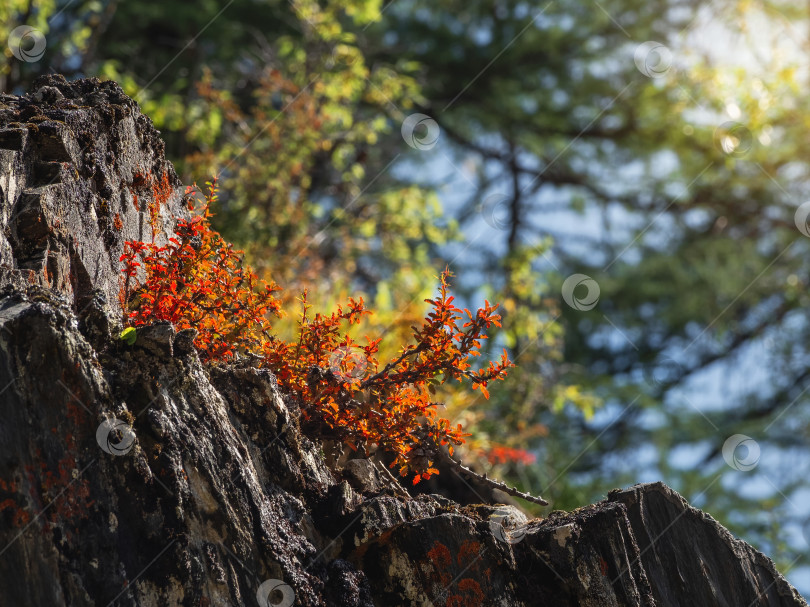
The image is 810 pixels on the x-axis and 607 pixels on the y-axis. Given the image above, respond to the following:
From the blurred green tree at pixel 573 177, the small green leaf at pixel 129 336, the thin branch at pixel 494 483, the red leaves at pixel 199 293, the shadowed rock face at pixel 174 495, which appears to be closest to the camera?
the shadowed rock face at pixel 174 495

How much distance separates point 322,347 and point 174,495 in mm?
992

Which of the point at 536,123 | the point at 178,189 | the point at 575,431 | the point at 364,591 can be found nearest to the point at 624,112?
the point at 536,123

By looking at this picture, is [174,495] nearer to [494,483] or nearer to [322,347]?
[322,347]

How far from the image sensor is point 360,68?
30.8ft

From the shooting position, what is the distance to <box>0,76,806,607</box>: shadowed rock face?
92.0 inches

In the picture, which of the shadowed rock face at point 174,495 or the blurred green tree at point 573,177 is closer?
the shadowed rock face at point 174,495

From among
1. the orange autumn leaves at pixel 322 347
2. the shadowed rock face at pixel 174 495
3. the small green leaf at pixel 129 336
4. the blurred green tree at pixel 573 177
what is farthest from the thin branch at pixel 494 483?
the blurred green tree at pixel 573 177

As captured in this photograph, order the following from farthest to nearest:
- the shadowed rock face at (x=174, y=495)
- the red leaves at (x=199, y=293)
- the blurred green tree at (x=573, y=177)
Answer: the blurred green tree at (x=573, y=177) < the red leaves at (x=199, y=293) < the shadowed rock face at (x=174, y=495)

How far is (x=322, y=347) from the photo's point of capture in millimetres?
3303

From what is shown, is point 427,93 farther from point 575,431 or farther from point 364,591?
point 364,591

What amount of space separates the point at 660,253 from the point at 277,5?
304 inches

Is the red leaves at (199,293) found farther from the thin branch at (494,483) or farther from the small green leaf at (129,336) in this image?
the thin branch at (494,483)

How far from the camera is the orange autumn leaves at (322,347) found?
3156mm

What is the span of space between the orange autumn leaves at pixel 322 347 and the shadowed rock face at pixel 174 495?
0.15 m
